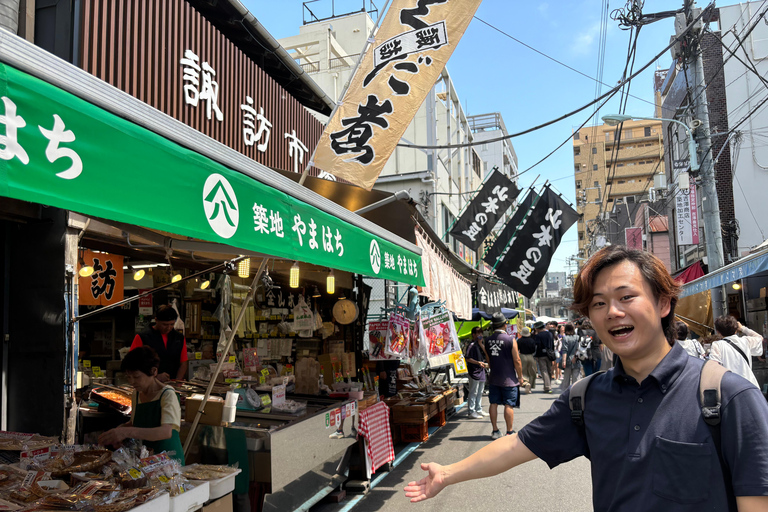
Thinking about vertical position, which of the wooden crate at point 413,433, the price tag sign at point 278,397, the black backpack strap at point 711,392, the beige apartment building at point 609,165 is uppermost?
the beige apartment building at point 609,165

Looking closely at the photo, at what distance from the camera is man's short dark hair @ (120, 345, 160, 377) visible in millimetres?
4352

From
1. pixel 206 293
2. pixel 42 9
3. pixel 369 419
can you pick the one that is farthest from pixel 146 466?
pixel 206 293

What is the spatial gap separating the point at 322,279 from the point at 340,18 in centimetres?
1790

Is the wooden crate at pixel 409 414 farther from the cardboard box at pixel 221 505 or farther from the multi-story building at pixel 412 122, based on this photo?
the multi-story building at pixel 412 122

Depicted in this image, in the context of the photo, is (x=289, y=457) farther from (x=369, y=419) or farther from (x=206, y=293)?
(x=206, y=293)

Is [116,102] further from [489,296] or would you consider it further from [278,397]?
[489,296]

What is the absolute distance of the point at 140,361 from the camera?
4.36 meters

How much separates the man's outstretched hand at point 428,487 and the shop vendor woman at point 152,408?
105 inches

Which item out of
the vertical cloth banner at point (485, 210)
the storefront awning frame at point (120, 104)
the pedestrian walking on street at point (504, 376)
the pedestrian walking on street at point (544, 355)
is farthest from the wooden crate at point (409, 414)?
the pedestrian walking on street at point (544, 355)

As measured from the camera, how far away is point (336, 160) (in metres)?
5.43

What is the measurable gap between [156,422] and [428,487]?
9.63 ft

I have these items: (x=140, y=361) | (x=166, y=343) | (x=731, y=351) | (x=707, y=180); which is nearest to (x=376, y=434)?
(x=166, y=343)

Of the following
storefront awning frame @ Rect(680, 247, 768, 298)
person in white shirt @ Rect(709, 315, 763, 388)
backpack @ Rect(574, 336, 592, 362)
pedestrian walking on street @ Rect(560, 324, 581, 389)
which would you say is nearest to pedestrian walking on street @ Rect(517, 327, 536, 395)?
pedestrian walking on street @ Rect(560, 324, 581, 389)

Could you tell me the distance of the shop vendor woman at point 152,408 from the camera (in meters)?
4.28
